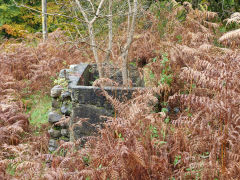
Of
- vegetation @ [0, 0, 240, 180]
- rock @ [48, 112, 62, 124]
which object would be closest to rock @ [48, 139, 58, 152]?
vegetation @ [0, 0, 240, 180]

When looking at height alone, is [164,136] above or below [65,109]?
above

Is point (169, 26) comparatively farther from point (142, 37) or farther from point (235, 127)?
point (235, 127)

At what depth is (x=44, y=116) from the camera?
589 cm

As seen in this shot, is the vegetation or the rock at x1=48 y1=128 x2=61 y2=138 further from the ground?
the vegetation

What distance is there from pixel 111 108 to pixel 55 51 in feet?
16.0

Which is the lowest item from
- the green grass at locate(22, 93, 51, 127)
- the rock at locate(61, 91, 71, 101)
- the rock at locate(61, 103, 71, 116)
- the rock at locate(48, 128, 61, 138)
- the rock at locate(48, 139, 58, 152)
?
Result: the rock at locate(48, 139, 58, 152)

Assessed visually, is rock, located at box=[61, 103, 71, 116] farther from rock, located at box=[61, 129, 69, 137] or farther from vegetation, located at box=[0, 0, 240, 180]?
vegetation, located at box=[0, 0, 240, 180]

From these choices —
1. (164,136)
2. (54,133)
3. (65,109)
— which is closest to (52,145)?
(54,133)

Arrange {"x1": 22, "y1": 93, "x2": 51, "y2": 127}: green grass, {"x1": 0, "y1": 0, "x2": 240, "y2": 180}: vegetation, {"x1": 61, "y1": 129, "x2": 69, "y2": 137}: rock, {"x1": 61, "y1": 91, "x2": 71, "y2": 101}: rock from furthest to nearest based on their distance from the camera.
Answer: {"x1": 22, "y1": 93, "x2": 51, "y2": 127}: green grass
{"x1": 61, "y1": 91, "x2": 71, "y2": 101}: rock
{"x1": 61, "y1": 129, "x2": 69, "y2": 137}: rock
{"x1": 0, "y1": 0, "x2": 240, "y2": 180}: vegetation

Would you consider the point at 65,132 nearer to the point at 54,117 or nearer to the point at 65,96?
the point at 54,117

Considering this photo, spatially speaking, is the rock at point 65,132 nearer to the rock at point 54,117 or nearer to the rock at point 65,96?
the rock at point 54,117

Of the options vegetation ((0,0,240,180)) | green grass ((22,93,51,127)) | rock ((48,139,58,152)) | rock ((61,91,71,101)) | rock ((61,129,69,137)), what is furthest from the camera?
green grass ((22,93,51,127))

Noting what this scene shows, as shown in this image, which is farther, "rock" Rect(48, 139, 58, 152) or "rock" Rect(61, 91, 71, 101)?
"rock" Rect(61, 91, 71, 101)

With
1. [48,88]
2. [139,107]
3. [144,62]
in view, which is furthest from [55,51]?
[139,107]
